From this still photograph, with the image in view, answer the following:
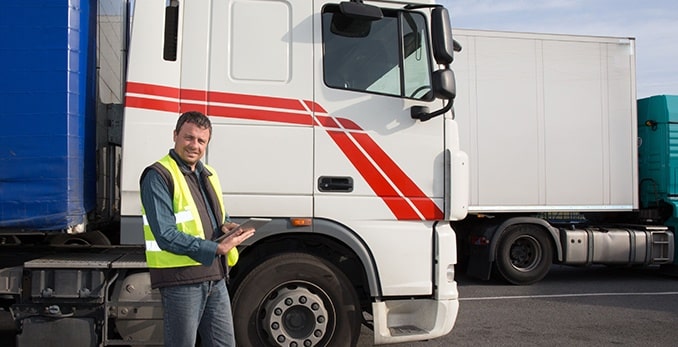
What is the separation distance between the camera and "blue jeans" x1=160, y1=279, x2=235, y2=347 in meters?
2.73

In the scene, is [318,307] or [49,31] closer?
[49,31]

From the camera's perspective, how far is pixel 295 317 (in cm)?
393

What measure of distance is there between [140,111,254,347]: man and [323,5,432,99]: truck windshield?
1471 mm

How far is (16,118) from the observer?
3562 mm

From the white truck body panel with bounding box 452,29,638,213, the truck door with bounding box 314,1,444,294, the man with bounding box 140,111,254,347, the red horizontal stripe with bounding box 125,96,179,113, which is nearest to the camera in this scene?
the man with bounding box 140,111,254,347

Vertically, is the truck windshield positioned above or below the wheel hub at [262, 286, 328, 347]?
above

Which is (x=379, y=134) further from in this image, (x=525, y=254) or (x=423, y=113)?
(x=525, y=254)

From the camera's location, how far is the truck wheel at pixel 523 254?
8297mm

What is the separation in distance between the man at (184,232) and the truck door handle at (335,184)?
1153 mm

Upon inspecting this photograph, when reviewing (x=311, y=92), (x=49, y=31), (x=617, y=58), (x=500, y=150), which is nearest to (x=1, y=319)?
(x=49, y=31)

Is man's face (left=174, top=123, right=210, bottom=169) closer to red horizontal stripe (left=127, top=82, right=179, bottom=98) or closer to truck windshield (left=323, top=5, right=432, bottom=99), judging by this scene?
red horizontal stripe (left=127, top=82, right=179, bottom=98)

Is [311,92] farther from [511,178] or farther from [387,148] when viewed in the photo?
[511,178]

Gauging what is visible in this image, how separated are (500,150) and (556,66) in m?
1.53

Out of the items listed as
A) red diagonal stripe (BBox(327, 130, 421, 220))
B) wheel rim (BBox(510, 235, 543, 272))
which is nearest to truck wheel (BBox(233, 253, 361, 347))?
red diagonal stripe (BBox(327, 130, 421, 220))
